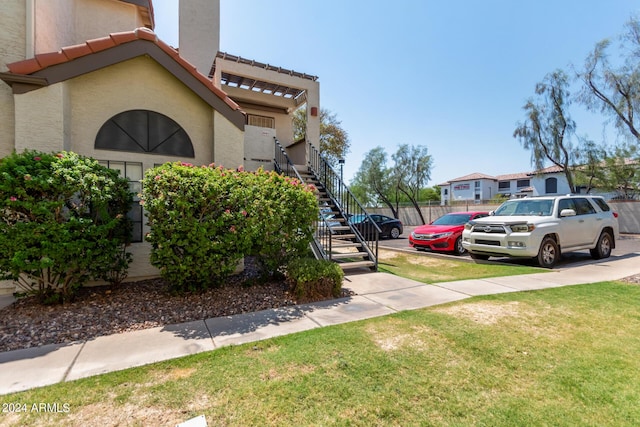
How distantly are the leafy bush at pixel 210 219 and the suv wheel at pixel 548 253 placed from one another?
6.22 meters

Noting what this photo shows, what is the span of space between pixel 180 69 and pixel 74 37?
A: 326cm

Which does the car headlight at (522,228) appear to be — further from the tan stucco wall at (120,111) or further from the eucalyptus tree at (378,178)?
the eucalyptus tree at (378,178)

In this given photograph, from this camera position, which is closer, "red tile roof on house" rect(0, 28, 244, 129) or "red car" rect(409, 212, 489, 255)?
"red tile roof on house" rect(0, 28, 244, 129)

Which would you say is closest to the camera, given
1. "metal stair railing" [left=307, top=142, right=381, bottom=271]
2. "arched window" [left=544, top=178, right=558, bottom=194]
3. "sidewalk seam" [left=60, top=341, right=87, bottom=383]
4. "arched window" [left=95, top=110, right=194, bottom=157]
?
"sidewalk seam" [left=60, top=341, right=87, bottom=383]

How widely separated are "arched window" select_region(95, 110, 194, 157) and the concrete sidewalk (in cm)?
379

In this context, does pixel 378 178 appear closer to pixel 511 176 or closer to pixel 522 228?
pixel 522 228

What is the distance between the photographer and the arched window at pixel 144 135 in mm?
5613

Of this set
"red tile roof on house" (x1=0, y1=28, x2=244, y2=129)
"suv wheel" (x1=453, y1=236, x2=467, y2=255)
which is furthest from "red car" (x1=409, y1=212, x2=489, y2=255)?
"red tile roof on house" (x1=0, y1=28, x2=244, y2=129)

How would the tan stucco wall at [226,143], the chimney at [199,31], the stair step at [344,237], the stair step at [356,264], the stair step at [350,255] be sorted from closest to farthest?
1. the tan stucco wall at [226,143]
2. the stair step at [356,264]
3. the stair step at [350,255]
4. the stair step at [344,237]
5. the chimney at [199,31]

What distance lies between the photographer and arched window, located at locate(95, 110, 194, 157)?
221 inches

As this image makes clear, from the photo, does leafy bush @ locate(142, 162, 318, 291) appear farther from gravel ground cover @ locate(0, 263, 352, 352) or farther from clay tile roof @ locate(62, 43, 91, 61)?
clay tile roof @ locate(62, 43, 91, 61)

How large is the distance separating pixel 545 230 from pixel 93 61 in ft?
33.7

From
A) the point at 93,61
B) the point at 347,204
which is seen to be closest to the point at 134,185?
the point at 93,61

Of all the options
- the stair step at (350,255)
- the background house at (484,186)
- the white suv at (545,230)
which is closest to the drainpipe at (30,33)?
the stair step at (350,255)
